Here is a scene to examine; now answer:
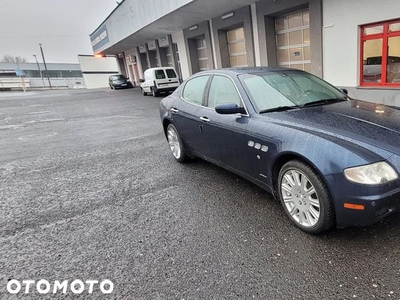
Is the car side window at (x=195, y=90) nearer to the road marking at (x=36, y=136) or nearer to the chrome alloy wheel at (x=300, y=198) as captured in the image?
the chrome alloy wheel at (x=300, y=198)

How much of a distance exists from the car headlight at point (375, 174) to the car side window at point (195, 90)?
2.40 metres

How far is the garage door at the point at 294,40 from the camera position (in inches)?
428

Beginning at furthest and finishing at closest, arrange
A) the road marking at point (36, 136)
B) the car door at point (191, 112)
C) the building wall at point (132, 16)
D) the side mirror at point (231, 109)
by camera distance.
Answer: the building wall at point (132, 16) → the road marking at point (36, 136) → the car door at point (191, 112) → the side mirror at point (231, 109)

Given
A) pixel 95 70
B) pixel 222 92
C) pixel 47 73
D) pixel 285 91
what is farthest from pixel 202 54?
pixel 47 73

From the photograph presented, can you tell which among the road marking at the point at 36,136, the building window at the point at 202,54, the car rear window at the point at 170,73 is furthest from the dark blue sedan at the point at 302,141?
the building window at the point at 202,54

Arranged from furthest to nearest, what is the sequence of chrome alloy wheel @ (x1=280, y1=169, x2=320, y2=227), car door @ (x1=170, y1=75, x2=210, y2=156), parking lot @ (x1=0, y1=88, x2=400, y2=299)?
car door @ (x1=170, y1=75, x2=210, y2=156)
chrome alloy wheel @ (x1=280, y1=169, x2=320, y2=227)
parking lot @ (x1=0, y1=88, x2=400, y2=299)

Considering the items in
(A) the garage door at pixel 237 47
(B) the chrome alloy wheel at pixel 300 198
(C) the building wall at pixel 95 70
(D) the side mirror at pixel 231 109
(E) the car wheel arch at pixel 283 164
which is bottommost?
(B) the chrome alloy wheel at pixel 300 198

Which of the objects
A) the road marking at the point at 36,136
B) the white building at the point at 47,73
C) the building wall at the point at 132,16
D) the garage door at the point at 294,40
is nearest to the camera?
the road marking at the point at 36,136

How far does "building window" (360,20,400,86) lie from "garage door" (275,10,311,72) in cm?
247

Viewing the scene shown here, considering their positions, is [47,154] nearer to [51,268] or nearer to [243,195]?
[51,268]

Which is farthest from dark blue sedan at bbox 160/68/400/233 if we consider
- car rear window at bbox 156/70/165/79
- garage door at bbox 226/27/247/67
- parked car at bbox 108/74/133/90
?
parked car at bbox 108/74/133/90

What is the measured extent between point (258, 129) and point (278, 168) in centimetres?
46

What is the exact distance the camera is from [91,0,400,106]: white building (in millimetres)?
8297

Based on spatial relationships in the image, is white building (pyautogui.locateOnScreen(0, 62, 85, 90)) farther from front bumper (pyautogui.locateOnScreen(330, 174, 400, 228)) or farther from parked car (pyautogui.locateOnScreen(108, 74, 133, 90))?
front bumper (pyautogui.locateOnScreen(330, 174, 400, 228))
